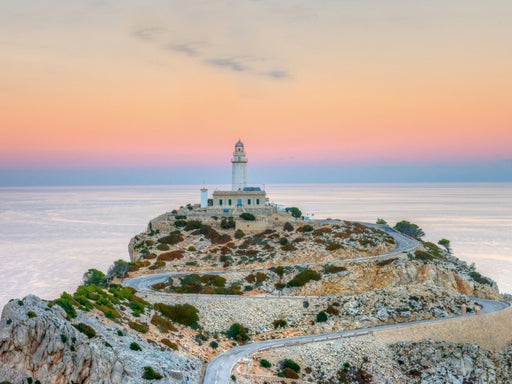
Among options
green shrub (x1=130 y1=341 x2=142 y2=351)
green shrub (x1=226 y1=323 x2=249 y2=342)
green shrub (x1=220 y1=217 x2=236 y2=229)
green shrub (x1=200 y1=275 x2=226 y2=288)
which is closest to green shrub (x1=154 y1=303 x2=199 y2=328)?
green shrub (x1=226 y1=323 x2=249 y2=342)

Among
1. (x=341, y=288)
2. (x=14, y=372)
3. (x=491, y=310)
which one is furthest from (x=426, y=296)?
(x=14, y=372)

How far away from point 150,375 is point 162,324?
12058mm

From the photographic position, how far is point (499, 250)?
115 meters

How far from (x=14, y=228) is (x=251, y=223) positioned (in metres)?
125

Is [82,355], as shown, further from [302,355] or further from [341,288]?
[341,288]

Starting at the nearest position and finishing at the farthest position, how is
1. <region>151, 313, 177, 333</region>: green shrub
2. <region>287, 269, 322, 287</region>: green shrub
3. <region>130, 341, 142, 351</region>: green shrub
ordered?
<region>130, 341, 142, 351</region>: green shrub → <region>151, 313, 177, 333</region>: green shrub → <region>287, 269, 322, 287</region>: green shrub

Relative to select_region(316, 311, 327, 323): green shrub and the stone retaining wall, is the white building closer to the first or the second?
the stone retaining wall

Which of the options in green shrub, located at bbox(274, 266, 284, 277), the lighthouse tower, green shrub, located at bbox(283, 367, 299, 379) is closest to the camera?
green shrub, located at bbox(283, 367, 299, 379)

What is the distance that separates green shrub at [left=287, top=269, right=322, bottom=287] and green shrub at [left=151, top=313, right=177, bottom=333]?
1782 centimetres

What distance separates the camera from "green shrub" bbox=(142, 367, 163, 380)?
28438 millimetres

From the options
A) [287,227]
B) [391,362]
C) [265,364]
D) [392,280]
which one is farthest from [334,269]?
[265,364]

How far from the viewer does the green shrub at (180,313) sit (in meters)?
43.2

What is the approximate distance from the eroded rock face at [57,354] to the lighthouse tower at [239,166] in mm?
56028

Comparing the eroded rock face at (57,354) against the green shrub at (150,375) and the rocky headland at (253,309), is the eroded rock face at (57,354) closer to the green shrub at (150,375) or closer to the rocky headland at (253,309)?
the rocky headland at (253,309)
